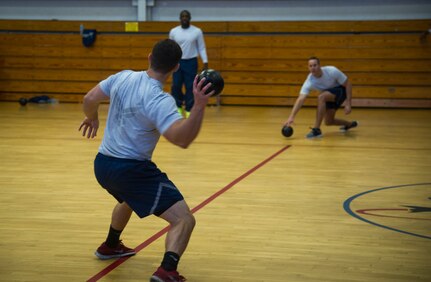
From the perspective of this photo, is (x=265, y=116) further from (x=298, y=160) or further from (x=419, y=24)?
(x=298, y=160)

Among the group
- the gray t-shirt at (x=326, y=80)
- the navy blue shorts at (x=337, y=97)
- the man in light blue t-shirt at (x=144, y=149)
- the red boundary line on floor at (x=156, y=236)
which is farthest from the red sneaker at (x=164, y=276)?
the navy blue shorts at (x=337, y=97)

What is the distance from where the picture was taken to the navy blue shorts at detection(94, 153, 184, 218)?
163 inches

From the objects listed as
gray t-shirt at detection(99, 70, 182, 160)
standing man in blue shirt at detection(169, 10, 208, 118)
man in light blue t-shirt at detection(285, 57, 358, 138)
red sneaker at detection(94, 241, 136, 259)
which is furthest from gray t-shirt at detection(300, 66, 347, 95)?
gray t-shirt at detection(99, 70, 182, 160)

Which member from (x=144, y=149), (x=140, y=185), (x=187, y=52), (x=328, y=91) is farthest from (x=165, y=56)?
(x=187, y=52)

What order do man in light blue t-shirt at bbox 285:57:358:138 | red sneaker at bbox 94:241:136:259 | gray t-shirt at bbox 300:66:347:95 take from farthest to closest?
gray t-shirt at bbox 300:66:347:95 < man in light blue t-shirt at bbox 285:57:358:138 < red sneaker at bbox 94:241:136:259

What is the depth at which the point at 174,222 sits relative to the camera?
412 cm

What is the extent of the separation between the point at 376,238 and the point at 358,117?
9.72 metres

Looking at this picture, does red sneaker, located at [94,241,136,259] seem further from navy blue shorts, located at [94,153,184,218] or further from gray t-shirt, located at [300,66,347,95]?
gray t-shirt, located at [300,66,347,95]

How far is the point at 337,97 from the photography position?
38.0 feet

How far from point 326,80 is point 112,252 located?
755cm

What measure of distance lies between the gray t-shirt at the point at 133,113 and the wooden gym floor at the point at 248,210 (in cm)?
78

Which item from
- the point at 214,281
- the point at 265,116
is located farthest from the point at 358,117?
the point at 214,281

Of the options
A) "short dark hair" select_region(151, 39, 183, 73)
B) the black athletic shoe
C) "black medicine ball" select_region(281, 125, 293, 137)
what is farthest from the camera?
the black athletic shoe

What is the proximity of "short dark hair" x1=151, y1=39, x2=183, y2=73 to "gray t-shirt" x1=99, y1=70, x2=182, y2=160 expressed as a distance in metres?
0.09
